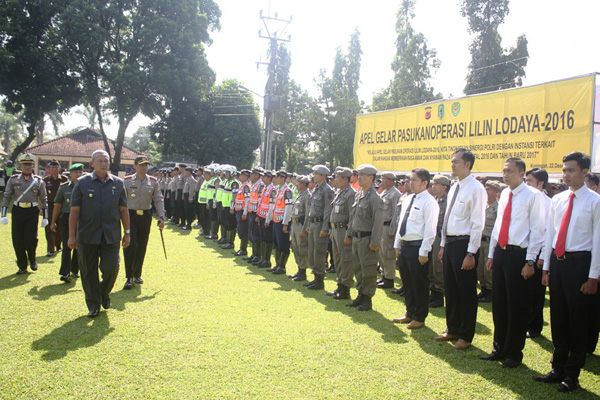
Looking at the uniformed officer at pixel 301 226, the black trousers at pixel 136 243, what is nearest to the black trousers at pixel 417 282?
the uniformed officer at pixel 301 226

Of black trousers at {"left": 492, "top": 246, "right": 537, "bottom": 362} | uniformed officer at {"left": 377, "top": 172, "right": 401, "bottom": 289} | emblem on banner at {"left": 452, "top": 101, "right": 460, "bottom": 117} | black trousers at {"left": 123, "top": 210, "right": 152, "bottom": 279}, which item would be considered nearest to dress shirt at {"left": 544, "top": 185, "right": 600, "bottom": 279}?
black trousers at {"left": 492, "top": 246, "right": 537, "bottom": 362}

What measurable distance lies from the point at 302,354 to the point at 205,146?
3553 cm

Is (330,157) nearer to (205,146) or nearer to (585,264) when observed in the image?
(205,146)

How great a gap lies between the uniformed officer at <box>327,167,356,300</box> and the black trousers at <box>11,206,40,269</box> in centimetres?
562

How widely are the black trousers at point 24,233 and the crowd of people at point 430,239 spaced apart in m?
0.02

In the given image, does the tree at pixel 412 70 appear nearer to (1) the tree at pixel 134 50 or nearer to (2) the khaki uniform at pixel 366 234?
(1) the tree at pixel 134 50

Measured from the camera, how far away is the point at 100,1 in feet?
94.3

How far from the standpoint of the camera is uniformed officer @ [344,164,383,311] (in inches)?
256

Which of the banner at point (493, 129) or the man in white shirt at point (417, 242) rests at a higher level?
the banner at point (493, 129)

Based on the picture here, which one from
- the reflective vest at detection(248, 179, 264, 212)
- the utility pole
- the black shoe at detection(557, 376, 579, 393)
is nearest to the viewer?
the black shoe at detection(557, 376, 579, 393)

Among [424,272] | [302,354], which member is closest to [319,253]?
[424,272]

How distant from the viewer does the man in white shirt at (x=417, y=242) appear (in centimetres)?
575

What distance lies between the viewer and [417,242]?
5820mm

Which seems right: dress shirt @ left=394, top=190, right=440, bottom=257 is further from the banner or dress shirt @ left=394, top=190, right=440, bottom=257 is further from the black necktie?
the banner
